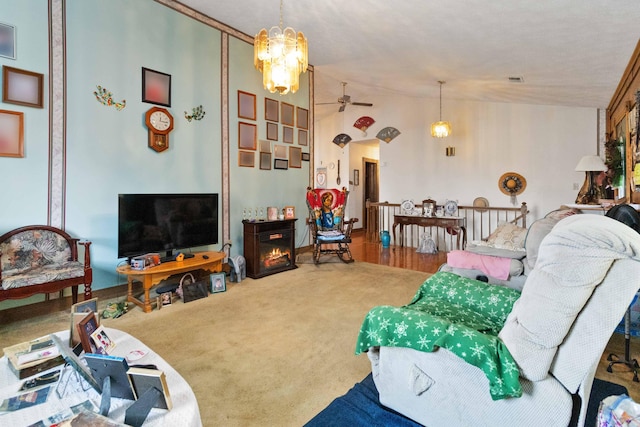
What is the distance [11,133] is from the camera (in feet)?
9.62

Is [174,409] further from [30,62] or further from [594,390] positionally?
[30,62]

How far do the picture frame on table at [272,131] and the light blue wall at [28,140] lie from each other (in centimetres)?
272

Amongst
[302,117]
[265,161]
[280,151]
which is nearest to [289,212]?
[265,161]

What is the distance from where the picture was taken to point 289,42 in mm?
2893

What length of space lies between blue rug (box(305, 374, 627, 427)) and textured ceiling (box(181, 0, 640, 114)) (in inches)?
102

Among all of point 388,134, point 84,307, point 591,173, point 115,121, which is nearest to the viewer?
point 84,307

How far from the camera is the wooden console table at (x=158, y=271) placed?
3201 millimetres

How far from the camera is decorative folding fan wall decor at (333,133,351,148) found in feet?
28.9

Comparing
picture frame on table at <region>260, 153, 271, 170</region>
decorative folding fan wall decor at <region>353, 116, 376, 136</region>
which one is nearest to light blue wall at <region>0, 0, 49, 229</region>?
picture frame on table at <region>260, 153, 271, 170</region>

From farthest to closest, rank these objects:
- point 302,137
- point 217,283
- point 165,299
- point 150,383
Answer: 1. point 302,137
2. point 217,283
3. point 165,299
4. point 150,383

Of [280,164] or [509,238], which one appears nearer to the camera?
[509,238]

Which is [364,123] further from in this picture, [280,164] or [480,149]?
[280,164]

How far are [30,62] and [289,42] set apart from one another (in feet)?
7.73

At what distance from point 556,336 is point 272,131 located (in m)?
4.70
